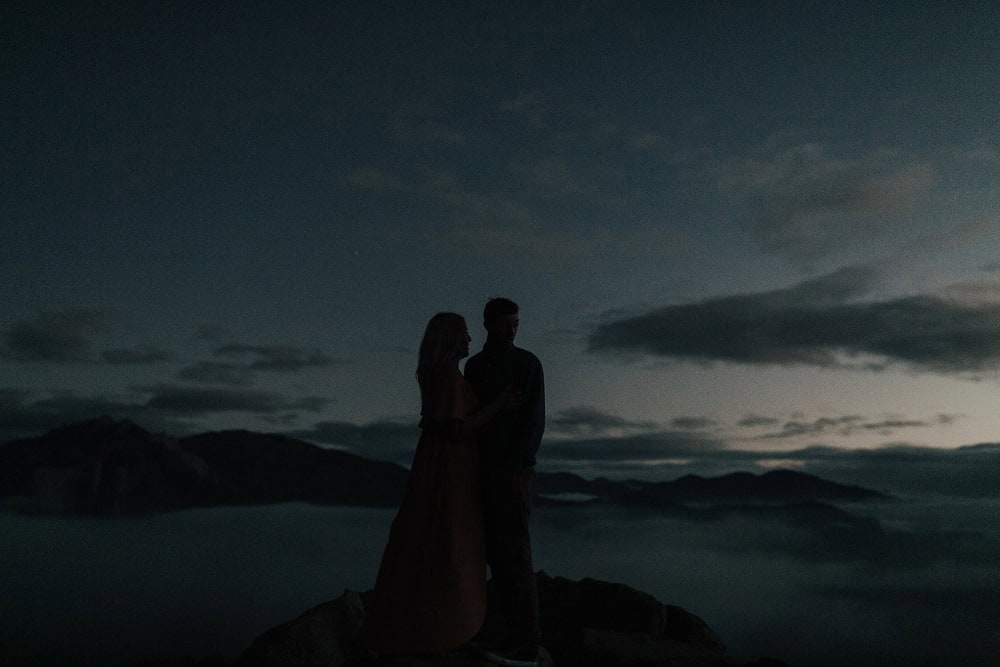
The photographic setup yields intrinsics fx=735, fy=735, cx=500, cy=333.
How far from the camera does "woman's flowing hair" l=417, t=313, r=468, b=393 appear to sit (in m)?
5.83

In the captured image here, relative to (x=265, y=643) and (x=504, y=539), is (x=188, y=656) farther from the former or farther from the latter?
(x=504, y=539)

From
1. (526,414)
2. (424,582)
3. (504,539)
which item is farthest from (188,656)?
(526,414)

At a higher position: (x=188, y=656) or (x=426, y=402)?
(x=426, y=402)

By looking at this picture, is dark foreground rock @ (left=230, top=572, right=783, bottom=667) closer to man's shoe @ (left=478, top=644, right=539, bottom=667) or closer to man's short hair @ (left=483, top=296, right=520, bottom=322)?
man's shoe @ (left=478, top=644, right=539, bottom=667)

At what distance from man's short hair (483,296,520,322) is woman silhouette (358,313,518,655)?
0.24 m

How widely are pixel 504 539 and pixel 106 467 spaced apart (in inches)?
2603

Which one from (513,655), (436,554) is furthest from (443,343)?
(513,655)

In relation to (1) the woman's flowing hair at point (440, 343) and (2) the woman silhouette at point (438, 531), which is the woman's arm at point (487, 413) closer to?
(2) the woman silhouette at point (438, 531)

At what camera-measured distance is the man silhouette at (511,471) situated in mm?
5879

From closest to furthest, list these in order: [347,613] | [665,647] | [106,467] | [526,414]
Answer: [526,414]
[665,647]
[347,613]
[106,467]

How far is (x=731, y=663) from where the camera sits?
23.5ft

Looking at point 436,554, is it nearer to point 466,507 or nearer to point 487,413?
point 466,507

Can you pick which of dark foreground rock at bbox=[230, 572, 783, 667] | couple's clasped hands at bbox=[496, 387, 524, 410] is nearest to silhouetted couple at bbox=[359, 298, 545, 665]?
couple's clasped hands at bbox=[496, 387, 524, 410]

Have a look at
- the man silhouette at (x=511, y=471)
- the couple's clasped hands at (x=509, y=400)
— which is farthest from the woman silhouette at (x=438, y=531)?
the man silhouette at (x=511, y=471)
